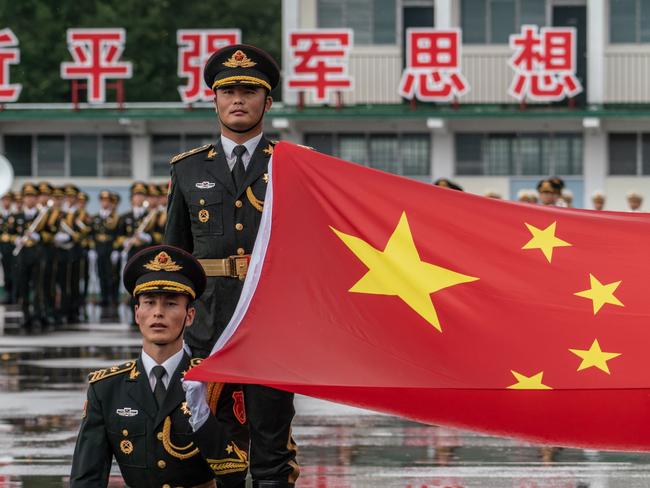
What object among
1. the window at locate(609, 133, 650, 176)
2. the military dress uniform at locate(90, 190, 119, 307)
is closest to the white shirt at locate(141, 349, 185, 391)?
the military dress uniform at locate(90, 190, 119, 307)

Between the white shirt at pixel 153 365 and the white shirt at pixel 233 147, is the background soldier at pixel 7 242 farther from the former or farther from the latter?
the white shirt at pixel 153 365

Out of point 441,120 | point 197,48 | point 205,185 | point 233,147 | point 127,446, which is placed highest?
point 197,48

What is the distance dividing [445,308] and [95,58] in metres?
29.8

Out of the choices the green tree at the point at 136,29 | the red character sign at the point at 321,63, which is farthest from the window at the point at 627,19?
the green tree at the point at 136,29

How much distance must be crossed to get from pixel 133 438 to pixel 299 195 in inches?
59.4

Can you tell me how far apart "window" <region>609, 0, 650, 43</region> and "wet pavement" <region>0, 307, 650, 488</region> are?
23269 mm

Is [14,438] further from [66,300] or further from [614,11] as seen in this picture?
[614,11]

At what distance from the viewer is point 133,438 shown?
18.8 ft

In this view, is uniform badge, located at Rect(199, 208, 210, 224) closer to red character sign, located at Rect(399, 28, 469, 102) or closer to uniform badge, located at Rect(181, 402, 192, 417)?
uniform badge, located at Rect(181, 402, 192, 417)

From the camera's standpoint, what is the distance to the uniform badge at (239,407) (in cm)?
654

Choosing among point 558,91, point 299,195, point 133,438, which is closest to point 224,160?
point 299,195

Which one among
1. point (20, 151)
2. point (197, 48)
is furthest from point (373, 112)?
point (20, 151)

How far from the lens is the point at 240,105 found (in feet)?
21.5

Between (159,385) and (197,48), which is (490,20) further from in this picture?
(159,385)
